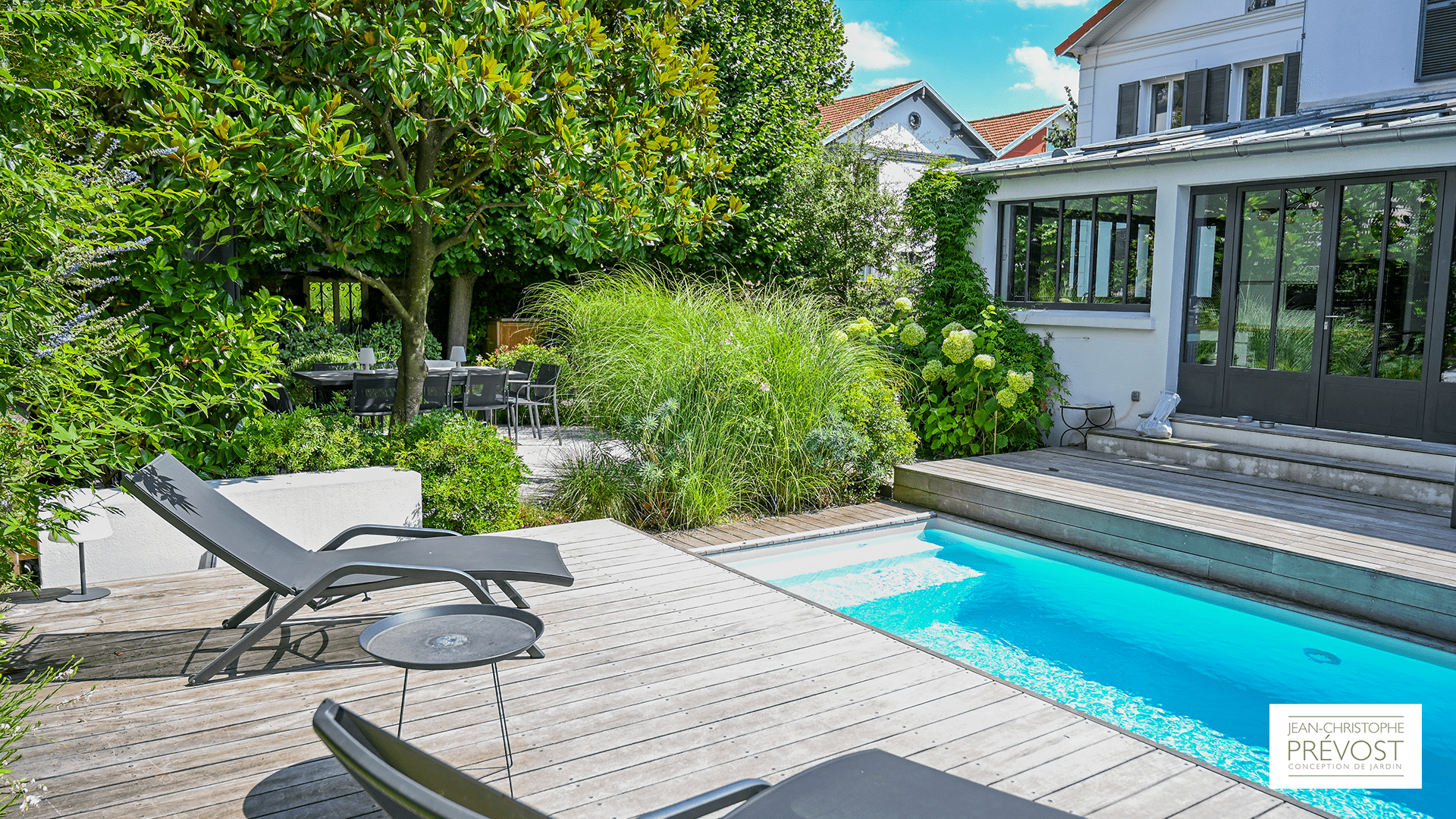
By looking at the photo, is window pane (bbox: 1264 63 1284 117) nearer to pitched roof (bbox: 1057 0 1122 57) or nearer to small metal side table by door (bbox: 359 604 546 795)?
pitched roof (bbox: 1057 0 1122 57)

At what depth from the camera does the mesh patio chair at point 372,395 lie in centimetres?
853

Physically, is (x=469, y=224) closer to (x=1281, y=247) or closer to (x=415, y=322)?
(x=415, y=322)

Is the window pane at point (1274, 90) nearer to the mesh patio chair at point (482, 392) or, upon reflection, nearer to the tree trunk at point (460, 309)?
the tree trunk at point (460, 309)

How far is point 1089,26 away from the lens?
17047 mm

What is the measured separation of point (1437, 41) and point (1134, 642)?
899 centimetres

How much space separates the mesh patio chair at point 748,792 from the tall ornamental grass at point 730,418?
179 inches

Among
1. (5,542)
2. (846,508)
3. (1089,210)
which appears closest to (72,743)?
(5,542)

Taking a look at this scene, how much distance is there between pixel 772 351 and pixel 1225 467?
13.9ft

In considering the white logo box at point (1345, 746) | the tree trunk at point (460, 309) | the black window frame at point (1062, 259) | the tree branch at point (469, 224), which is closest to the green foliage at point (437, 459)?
the tree branch at point (469, 224)

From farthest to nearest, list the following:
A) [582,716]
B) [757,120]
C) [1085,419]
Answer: [757,120], [1085,419], [582,716]

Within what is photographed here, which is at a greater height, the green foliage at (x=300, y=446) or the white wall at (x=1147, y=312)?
the white wall at (x=1147, y=312)

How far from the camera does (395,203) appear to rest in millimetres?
5207

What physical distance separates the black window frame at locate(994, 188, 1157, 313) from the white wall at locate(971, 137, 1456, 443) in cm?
7

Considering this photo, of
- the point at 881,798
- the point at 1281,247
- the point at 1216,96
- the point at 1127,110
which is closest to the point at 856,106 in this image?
the point at 1127,110
